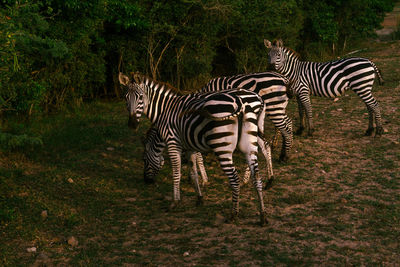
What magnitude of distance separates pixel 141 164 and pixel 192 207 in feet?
8.39

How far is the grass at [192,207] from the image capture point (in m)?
5.73

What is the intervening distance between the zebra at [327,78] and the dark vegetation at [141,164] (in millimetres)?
660

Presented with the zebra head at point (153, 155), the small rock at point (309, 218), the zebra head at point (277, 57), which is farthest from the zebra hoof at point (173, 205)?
the zebra head at point (277, 57)

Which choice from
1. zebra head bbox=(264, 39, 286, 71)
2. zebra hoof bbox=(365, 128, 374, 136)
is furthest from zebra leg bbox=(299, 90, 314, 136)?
zebra hoof bbox=(365, 128, 374, 136)

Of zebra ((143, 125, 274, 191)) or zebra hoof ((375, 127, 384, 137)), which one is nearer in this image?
zebra ((143, 125, 274, 191))

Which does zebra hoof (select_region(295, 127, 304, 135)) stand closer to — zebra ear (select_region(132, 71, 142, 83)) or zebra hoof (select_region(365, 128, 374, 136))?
zebra hoof (select_region(365, 128, 374, 136))

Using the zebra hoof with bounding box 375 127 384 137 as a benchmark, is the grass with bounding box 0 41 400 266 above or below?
below

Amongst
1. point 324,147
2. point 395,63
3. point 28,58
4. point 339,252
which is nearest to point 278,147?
point 324,147

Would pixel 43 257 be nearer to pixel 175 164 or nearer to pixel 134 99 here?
pixel 175 164

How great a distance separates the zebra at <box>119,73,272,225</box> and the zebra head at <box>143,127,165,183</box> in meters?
0.68

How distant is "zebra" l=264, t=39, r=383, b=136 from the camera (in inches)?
396

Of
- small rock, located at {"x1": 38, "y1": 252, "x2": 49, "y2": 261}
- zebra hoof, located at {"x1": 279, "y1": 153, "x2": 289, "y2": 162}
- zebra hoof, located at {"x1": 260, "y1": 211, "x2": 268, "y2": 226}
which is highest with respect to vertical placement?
zebra hoof, located at {"x1": 279, "y1": 153, "x2": 289, "y2": 162}

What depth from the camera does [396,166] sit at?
27.6ft

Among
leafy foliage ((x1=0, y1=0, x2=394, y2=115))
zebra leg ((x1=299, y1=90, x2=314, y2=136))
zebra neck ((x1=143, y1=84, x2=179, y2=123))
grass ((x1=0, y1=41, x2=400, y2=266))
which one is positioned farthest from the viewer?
leafy foliage ((x1=0, y1=0, x2=394, y2=115))
